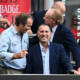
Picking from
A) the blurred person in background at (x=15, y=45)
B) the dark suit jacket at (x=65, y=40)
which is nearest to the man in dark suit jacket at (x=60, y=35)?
the dark suit jacket at (x=65, y=40)

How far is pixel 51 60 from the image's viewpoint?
6.53 meters

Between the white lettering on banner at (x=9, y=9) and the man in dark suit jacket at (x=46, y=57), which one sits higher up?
the white lettering on banner at (x=9, y=9)

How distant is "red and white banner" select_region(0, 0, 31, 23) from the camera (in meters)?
8.44

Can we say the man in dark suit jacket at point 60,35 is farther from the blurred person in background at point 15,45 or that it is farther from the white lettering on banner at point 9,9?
the white lettering on banner at point 9,9

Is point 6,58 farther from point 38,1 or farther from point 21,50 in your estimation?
point 38,1

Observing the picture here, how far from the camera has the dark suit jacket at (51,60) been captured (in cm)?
653

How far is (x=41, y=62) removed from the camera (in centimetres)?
652

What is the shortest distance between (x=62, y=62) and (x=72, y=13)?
2162 millimetres

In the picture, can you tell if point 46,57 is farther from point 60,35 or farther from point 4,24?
point 4,24

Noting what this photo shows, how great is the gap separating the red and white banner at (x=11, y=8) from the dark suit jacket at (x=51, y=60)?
78.8 inches

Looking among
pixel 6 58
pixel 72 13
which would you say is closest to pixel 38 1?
pixel 72 13

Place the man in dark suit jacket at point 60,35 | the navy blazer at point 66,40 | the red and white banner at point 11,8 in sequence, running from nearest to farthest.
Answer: the man in dark suit jacket at point 60,35 → the navy blazer at point 66,40 → the red and white banner at point 11,8

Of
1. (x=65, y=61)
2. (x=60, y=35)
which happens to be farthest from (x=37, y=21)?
(x=65, y=61)

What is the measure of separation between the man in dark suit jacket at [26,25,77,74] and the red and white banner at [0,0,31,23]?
1.95m
